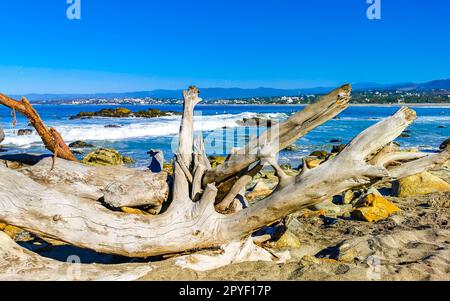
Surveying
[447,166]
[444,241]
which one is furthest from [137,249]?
[447,166]

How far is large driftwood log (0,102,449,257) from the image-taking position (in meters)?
4.01

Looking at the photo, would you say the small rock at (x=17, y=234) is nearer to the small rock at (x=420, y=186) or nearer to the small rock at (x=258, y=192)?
the small rock at (x=258, y=192)

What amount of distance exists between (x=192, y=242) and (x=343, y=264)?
1658 millimetres

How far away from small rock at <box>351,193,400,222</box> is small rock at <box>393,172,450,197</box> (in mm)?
1293

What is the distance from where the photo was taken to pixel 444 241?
477 cm

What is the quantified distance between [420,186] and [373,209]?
6.53ft

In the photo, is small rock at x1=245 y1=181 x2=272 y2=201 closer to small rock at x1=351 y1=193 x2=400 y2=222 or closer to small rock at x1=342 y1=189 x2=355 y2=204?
small rock at x1=342 y1=189 x2=355 y2=204

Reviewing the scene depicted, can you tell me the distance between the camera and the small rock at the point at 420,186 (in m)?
7.51

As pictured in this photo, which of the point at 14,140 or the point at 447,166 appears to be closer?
the point at 447,166

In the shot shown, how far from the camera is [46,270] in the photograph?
12.7ft

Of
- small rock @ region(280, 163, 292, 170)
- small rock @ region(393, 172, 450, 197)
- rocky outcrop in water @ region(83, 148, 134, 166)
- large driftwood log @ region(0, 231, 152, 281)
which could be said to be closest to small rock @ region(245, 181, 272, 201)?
small rock @ region(393, 172, 450, 197)
